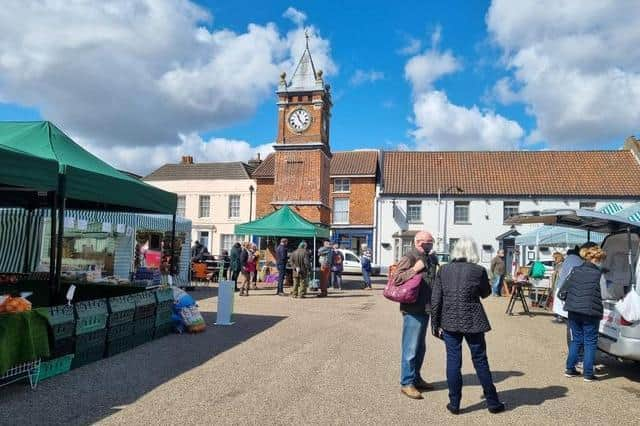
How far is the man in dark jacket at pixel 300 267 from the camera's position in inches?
592

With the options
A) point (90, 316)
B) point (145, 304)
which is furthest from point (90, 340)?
point (145, 304)

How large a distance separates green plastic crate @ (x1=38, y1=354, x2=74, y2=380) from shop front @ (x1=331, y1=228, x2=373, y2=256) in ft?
99.2

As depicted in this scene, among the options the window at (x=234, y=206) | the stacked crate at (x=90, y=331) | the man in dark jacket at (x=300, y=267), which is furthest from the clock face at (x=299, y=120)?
the stacked crate at (x=90, y=331)

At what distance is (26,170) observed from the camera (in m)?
5.91

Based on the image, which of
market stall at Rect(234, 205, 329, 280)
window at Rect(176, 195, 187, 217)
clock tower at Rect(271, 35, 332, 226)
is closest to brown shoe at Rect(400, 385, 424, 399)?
market stall at Rect(234, 205, 329, 280)

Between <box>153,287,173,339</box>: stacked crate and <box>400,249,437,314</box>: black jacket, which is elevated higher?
<box>400,249,437,314</box>: black jacket

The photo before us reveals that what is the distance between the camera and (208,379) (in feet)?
20.1

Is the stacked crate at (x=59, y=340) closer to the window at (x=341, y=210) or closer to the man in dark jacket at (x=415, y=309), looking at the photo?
the man in dark jacket at (x=415, y=309)

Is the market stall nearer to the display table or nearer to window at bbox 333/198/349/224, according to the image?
the display table

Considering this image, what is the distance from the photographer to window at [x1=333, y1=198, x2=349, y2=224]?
36.5 m

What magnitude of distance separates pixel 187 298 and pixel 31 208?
3.77m

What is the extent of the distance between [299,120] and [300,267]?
12915 mm

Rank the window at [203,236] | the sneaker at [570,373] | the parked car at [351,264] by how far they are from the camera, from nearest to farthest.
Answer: the sneaker at [570,373] → the parked car at [351,264] → the window at [203,236]

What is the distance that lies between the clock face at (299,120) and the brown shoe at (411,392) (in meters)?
21.7
